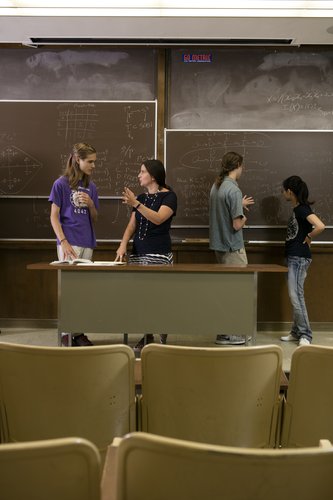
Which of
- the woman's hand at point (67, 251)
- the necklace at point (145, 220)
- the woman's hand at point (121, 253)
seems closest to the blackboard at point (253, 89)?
the necklace at point (145, 220)

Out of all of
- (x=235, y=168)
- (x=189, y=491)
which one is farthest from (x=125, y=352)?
(x=235, y=168)

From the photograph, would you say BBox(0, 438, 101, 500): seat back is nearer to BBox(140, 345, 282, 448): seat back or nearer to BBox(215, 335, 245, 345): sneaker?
BBox(140, 345, 282, 448): seat back

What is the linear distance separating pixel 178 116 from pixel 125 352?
3.88m

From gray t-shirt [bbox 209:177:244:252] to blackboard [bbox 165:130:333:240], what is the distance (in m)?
0.63

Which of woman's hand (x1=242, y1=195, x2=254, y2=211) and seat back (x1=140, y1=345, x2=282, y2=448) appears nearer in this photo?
seat back (x1=140, y1=345, x2=282, y2=448)

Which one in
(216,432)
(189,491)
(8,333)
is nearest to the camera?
(189,491)

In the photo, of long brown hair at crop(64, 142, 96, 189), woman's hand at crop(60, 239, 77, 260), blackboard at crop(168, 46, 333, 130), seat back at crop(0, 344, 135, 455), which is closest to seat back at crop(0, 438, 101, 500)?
seat back at crop(0, 344, 135, 455)

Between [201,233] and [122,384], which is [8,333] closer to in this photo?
[201,233]

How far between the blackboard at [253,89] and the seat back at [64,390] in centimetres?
388

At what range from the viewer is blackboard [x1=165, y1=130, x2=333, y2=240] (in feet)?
16.5

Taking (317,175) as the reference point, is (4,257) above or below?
below

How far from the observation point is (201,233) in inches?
201

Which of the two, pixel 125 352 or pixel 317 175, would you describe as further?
pixel 317 175

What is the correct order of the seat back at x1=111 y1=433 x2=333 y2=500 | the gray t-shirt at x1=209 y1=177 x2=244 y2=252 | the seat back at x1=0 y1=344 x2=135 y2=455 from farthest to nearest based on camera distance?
1. the gray t-shirt at x1=209 y1=177 x2=244 y2=252
2. the seat back at x1=0 y1=344 x2=135 y2=455
3. the seat back at x1=111 y1=433 x2=333 y2=500
